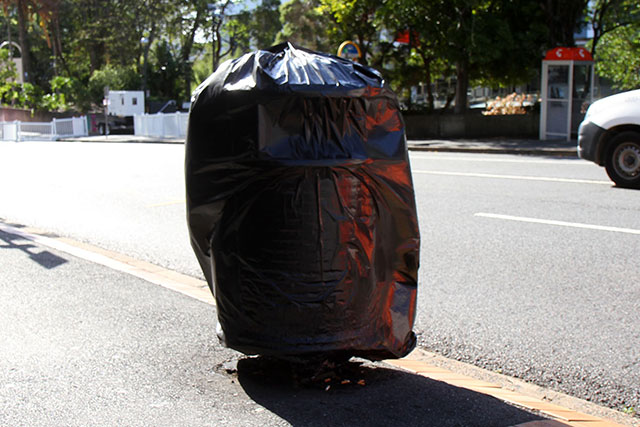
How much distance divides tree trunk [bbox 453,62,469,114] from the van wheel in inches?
490

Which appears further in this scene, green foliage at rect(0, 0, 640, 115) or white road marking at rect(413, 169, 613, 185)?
green foliage at rect(0, 0, 640, 115)

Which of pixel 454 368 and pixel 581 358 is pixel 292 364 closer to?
pixel 454 368

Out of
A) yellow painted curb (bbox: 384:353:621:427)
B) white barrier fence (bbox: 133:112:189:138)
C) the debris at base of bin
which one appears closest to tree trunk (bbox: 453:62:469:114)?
white barrier fence (bbox: 133:112:189:138)

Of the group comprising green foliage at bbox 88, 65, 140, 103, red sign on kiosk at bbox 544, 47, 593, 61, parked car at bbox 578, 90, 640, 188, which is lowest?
parked car at bbox 578, 90, 640, 188

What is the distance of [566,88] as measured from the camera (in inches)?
773

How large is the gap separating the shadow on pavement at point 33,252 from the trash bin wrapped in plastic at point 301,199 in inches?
146

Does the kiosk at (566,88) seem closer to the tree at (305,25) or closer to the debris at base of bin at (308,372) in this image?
the tree at (305,25)

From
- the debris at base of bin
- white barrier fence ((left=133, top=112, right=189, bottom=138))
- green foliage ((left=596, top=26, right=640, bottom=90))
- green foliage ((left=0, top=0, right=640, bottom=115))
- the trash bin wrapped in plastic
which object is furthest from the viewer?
green foliage ((left=596, top=26, right=640, bottom=90))

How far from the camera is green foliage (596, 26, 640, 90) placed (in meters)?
33.2

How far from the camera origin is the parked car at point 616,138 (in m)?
10.2

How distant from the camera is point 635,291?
18.0 feet

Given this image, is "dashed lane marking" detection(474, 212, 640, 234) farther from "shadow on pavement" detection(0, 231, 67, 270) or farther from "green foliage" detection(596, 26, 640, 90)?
"green foliage" detection(596, 26, 640, 90)

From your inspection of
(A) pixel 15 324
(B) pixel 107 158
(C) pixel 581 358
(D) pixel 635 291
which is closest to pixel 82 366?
(A) pixel 15 324

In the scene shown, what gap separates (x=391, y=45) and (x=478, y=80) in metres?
3.59
